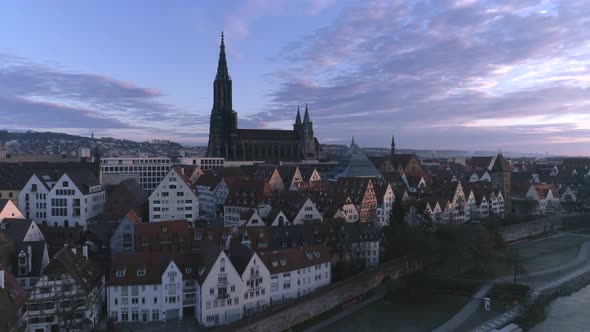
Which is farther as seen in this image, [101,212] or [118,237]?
[101,212]

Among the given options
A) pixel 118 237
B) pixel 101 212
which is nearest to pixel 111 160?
pixel 101 212

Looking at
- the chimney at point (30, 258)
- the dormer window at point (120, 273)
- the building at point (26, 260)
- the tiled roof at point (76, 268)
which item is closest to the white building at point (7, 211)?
the building at point (26, 260)

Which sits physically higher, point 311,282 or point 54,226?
point 54,226

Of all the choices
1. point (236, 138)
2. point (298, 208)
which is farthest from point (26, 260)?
point (236, 138)

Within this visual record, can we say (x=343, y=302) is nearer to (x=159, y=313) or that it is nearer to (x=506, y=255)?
(x=159, y=313)

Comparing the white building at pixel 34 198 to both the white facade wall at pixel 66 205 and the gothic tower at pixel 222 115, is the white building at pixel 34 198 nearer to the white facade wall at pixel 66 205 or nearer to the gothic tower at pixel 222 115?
the white facade wall at pixel 66 205

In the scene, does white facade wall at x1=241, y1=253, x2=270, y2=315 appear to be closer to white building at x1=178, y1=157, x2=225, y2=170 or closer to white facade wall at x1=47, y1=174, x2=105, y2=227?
white facade wall at x1=47, y1=174, x2=105, y2=227

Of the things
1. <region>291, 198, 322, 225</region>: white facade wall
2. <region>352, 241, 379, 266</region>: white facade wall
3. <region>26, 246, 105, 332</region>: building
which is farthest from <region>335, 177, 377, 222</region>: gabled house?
<region>26, 246, 105, 332</region>: building

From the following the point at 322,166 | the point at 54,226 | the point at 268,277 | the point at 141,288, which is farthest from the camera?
the point at 322,166
